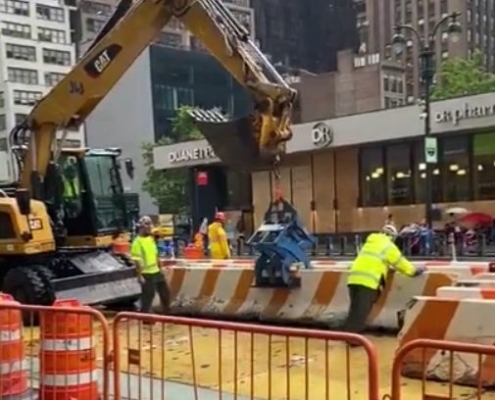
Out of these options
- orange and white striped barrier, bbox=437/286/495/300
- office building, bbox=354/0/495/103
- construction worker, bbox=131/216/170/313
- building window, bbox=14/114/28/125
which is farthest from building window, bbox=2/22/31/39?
orange and white striped barrier, bbox=437/286/495/300

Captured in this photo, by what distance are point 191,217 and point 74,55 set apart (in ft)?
225

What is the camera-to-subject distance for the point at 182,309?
43.2 ft

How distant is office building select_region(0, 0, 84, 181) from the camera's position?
97.4 m

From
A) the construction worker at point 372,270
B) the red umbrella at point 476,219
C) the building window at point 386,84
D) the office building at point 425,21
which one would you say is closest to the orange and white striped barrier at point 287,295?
the construction worker at point 372,270

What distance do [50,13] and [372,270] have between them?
10267cm

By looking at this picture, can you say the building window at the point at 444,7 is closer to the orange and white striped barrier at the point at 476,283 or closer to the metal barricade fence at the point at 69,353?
the orange and white striped barrier at the point at 476,283

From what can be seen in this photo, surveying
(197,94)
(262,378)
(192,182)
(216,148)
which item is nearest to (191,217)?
(192,182)

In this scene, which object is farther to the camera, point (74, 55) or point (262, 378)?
point (74, 55)

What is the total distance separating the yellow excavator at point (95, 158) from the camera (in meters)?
11.7

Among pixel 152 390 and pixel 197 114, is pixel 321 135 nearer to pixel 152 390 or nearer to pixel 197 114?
pixel 197 114

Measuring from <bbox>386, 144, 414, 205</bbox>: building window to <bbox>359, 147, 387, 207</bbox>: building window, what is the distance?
42 centimetres

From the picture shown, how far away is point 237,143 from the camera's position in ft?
38.3

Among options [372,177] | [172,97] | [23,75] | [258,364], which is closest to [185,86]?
[172,97]

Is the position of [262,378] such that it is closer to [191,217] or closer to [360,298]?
[360,298]
